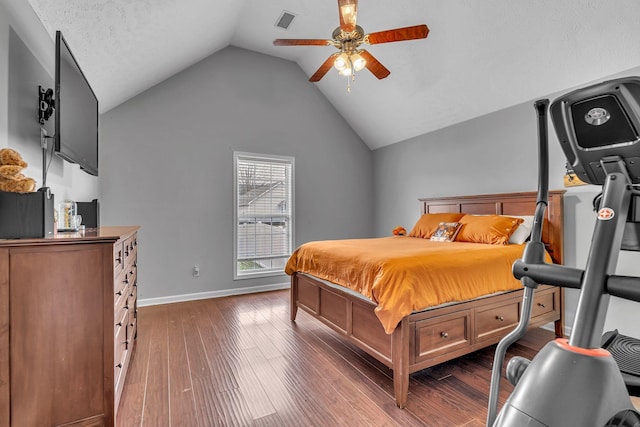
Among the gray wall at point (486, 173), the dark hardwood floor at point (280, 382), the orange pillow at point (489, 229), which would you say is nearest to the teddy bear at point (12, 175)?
the dark hardwood floor at point (280, 382)

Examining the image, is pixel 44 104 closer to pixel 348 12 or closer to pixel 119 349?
pixel 119 349

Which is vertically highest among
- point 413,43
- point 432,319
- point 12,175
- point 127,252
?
point 413,43

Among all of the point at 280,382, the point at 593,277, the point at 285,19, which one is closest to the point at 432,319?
the point at 280,382

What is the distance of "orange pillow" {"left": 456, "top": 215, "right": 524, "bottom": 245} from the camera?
2.95 metres

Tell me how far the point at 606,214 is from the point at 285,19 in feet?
13.0

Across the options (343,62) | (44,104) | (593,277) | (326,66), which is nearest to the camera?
(593,277)

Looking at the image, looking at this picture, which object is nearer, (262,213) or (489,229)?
(489,229)

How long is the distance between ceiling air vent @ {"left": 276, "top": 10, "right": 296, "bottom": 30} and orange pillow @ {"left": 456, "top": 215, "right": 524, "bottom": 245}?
319 cm

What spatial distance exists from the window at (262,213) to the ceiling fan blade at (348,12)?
2584 mm

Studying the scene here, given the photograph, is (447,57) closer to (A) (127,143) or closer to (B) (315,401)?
(B) (315,401)

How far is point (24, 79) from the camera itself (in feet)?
5.74

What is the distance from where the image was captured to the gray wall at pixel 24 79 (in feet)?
5.04

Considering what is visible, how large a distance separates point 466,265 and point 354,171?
3.40m

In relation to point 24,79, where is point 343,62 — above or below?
above
